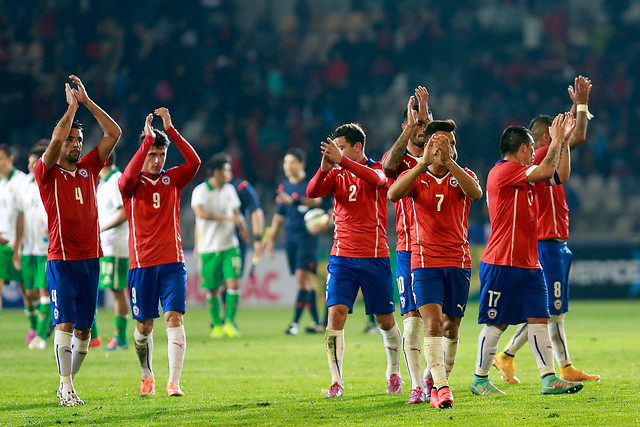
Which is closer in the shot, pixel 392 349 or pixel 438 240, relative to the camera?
pixel 438 240

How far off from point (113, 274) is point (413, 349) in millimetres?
5812

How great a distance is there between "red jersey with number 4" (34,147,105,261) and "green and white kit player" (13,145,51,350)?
5018 millimetres

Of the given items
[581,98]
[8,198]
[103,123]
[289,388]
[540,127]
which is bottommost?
[289,388]

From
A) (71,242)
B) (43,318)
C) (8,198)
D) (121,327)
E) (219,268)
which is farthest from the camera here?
(219,268)

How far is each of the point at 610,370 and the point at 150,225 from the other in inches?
193

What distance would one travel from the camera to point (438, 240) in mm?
7070

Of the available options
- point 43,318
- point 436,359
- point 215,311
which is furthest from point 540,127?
point 43,318

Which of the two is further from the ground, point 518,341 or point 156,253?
point 156,253

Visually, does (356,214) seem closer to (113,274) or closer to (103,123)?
(103,123)

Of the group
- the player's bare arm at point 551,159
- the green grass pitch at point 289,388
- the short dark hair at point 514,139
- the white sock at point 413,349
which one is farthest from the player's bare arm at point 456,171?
the green grass pitch at point 289,388

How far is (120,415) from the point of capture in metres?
6.75

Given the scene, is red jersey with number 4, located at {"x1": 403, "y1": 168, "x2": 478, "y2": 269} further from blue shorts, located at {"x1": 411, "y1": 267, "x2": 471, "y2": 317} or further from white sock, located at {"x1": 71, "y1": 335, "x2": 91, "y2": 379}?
white sock, located at {"x1": 71, "y1": 335, "x2": 91, "y2": 379}

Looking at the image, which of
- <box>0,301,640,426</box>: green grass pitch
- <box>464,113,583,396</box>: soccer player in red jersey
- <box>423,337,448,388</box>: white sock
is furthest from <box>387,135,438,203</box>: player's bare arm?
<box>0,301,640,426</box>: green grass pitch

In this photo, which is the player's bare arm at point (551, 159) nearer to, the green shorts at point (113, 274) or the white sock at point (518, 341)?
the white sock at point (518, 341)
